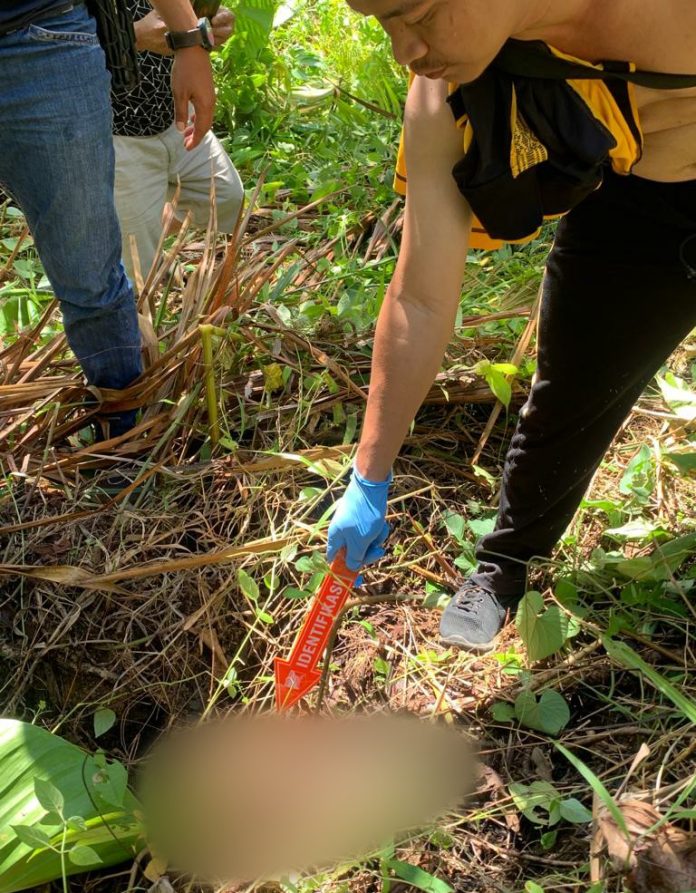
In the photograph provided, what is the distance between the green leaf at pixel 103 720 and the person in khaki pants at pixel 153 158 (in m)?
1.30

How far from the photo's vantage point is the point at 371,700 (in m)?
1.91

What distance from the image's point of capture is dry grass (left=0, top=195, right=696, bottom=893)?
170cm

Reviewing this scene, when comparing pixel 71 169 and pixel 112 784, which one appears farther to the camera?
pixel 71 169

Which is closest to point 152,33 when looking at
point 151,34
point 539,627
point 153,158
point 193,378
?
point 151,34

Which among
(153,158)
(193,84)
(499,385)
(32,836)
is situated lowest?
(32,836)

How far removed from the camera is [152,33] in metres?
2.38

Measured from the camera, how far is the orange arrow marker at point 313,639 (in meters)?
1.80

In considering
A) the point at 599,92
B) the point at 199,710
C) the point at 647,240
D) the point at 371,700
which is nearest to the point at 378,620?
the point at 371,700

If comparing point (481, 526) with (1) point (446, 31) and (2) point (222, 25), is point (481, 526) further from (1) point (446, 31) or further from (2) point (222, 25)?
(2) point (222, 25)

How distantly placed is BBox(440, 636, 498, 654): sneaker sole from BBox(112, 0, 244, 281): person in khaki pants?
51.5 inches

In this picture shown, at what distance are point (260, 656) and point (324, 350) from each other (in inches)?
33.9

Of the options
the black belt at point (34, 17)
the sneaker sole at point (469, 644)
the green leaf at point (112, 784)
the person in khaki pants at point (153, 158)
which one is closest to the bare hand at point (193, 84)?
the person in khaki pants at point (153, 158)

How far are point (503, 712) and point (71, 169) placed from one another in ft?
4.65

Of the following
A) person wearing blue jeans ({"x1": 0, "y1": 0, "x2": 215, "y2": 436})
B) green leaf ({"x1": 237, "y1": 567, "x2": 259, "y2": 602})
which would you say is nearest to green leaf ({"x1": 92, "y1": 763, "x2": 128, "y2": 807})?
green leaf ({"x1": 237, "y1": 567, "x2": 259, "y2": 602})
